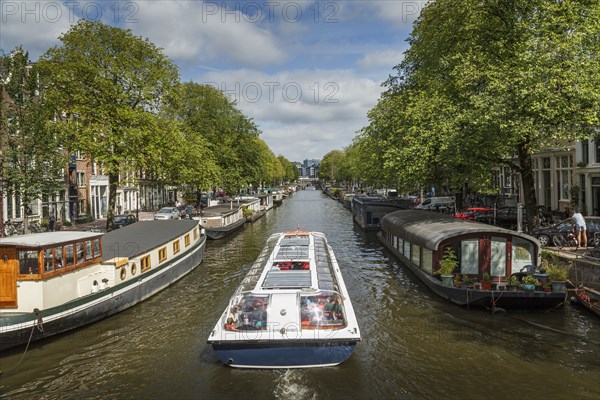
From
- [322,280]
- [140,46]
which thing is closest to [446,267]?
[322,280]

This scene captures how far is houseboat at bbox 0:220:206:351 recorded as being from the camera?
1414 centimetres

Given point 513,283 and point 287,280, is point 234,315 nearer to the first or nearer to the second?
point 287,280

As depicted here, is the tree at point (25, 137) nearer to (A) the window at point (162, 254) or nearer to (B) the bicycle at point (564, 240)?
(A) the window at point (162, 254)

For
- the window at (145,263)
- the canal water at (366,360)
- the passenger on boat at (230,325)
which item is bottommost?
the canal water at (366,360)

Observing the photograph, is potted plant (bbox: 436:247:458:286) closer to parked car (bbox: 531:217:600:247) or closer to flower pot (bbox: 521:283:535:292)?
flower pot (bbox: 521:283:535:292)

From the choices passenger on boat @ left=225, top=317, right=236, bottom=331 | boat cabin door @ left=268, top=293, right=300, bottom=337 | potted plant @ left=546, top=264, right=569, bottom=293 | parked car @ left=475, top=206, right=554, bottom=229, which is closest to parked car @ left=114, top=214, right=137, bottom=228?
parked car @ left=475, top=206, right=554, bottom=229

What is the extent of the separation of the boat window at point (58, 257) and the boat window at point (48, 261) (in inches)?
7.3

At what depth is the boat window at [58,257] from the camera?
1502cm


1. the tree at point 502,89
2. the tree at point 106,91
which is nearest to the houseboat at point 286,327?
the tree at point 502,89

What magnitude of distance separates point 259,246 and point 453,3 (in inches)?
865

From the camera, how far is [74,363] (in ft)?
44.0

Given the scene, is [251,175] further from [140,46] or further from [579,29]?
[579,29]

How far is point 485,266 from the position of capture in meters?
18.7

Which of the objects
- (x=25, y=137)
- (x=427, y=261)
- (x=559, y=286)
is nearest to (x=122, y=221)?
(x=25, y=137)
